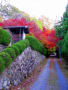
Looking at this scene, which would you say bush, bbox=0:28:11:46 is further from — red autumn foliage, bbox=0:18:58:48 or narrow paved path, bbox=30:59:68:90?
red autumn foliage, bbox=0:18:58:48

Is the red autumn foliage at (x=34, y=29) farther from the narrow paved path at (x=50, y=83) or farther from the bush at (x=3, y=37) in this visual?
the narrow paved path at (x=50, y=83)

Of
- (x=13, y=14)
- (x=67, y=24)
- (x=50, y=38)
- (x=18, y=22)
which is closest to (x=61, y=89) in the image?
(x=67, y=24)

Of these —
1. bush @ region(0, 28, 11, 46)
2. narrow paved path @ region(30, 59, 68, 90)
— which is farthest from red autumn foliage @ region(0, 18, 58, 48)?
narrow paved path @ region(30, 59, 68, 90)

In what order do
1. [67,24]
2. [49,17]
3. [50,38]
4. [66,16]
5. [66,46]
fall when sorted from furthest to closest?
[49,17]
[50,38]
[66,16]
[67,24]
[66,46]

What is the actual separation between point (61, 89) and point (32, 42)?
11.9m

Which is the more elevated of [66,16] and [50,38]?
[66,16]

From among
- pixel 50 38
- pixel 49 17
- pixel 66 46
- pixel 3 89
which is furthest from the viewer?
pixel 49 17

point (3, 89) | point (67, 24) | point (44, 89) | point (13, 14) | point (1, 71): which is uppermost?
point (13, 14)

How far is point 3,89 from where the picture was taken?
666cm

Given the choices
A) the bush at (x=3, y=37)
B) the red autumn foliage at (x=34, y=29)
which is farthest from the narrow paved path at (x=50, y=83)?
the red autumn foliage at (x=34, y=29)

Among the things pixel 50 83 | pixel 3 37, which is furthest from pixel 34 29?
pixel 50 83

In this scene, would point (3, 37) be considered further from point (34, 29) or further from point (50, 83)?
point (34, 29)

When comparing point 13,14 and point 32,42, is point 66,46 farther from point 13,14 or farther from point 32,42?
point 13,14

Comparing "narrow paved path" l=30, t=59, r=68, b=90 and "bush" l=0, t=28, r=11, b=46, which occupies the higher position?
"bush" l=0, t=28, r=11, b=46
